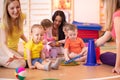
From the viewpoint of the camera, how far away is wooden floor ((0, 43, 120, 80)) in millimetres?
1372

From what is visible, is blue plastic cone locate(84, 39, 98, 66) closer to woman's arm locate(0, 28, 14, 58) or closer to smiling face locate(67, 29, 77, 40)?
smiling face locate(67, 29, 77, 40)

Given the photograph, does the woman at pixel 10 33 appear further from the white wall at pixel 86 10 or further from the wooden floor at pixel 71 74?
the white wall at pixel 86 10

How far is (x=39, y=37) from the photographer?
1688mm

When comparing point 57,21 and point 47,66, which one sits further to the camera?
point 57,21

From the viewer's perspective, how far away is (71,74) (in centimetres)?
147

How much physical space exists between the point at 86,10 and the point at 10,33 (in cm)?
226

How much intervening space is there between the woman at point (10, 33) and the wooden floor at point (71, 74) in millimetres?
65

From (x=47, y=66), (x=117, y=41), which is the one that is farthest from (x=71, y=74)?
(x=117, y=41)

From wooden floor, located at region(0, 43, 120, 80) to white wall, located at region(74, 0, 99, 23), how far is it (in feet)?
7.31

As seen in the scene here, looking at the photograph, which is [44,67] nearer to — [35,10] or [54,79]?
[54,79]

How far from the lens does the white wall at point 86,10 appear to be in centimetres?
388

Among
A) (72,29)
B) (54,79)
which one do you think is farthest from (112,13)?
(54,79)

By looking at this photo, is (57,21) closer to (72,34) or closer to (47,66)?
(72,34)

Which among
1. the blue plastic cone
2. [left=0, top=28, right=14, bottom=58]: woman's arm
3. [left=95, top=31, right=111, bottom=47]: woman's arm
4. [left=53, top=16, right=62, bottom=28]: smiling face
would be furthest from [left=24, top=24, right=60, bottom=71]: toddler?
[left=53, top=16, right=62, bottom=28]: smiling face
